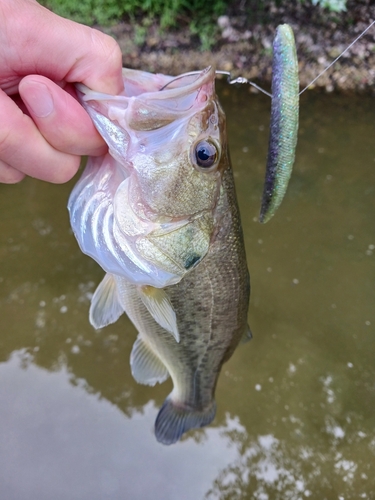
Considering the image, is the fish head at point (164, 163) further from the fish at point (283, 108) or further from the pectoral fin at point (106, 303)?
the pectoral fin at point (106, 303)

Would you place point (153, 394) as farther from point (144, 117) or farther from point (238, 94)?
point (238, 94)

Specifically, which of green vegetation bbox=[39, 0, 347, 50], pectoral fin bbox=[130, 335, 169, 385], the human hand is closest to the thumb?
the human hand

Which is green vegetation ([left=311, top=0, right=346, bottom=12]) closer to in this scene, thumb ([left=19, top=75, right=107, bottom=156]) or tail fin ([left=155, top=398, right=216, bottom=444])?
thumb ([left=19, top=75, right=107, bottom=156])

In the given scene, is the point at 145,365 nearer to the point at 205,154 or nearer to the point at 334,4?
the point at 205,154

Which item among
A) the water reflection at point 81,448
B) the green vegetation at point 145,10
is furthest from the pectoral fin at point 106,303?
the green vegetation at point 145,10

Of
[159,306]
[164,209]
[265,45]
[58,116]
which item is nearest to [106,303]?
[159,306]

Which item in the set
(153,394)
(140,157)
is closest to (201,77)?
(140,157)
